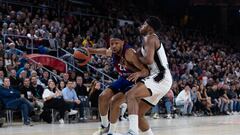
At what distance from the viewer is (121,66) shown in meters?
6.82

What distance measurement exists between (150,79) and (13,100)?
634 centimetres

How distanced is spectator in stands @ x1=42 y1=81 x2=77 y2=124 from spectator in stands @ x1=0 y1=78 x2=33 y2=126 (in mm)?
621

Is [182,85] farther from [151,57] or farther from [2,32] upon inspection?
[151,57]

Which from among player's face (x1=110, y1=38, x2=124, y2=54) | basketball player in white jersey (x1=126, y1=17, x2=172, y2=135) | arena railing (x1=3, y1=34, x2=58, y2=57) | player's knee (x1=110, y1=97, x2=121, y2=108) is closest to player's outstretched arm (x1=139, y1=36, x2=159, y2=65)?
basketball player in white jersey (x1=126, y1=17, x2=172, y2=135)

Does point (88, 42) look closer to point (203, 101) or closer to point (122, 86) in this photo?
point (203, 101)

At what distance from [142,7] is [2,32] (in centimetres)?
1575

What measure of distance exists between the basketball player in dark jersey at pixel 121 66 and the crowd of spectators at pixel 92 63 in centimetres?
536

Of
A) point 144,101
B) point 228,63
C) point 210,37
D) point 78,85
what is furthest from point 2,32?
point 210,37

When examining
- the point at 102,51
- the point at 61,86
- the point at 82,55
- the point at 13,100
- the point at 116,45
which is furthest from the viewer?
the point at 61,86

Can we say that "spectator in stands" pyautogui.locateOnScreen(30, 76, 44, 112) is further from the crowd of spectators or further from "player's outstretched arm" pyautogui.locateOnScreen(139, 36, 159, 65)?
"player's outstretched arm" pyautogui.locateOnScreen(139, 36, 159, 65)

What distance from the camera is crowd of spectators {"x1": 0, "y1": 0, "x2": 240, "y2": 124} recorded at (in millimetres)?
13274

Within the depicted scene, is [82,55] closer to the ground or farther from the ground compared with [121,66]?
farther from the ground

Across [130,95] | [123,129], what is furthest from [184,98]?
[130,95]

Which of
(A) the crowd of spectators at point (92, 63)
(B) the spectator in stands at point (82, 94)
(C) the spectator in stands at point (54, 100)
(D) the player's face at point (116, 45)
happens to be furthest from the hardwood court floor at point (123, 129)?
(D) the player's face at point (116, 45)
